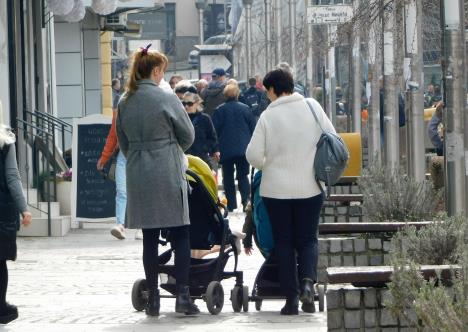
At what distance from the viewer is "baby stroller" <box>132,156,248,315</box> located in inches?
434

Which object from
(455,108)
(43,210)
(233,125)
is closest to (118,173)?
(43,210)

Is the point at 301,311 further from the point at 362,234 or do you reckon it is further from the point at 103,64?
the point at 103,64

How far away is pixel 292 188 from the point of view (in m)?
10.7

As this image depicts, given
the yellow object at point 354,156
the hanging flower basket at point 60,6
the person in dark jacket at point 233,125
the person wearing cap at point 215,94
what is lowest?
the yellow object at point 354,156

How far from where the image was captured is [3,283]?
10.5 m

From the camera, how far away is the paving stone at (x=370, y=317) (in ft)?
27.1

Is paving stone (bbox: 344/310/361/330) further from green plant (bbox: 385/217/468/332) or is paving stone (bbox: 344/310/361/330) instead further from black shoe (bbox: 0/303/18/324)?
black shoe (bbox: 0/303/18/324)

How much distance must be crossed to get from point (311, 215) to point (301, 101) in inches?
30.1

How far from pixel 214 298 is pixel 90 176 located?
352 inches

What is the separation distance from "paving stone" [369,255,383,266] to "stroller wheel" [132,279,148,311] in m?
1.61

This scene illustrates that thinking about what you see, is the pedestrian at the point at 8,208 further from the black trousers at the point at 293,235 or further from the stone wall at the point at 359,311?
the stone wall at the point at 359,311

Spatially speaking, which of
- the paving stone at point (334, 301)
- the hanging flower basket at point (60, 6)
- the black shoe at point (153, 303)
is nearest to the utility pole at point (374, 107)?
the hanging flower basket at point (60, 6)

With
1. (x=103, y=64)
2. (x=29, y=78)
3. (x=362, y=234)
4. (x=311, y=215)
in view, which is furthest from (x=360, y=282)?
(x=103, y=64)

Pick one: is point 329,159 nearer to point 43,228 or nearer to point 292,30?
point 43,228
